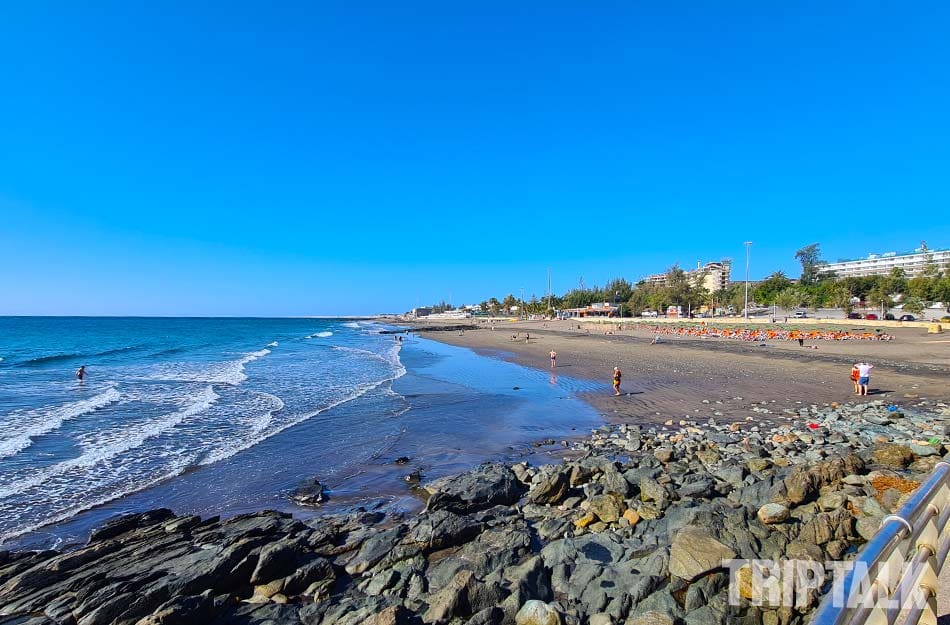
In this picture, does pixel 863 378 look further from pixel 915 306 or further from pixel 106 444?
pixel 915 306

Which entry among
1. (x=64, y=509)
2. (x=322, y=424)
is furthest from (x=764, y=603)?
(x=322, y=424)

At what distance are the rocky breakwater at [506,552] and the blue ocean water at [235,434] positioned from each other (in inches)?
70.7

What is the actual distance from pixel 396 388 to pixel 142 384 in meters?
14.0

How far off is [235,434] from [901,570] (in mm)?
15669

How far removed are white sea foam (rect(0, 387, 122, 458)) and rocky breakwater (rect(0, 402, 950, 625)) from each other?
815 centimetres

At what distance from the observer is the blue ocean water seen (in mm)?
9508

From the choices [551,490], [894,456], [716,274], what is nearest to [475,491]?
[551,490]

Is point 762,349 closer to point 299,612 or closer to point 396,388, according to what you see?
point 396,388

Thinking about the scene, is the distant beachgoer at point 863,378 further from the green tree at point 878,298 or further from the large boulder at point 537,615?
the green tree at point 878,298

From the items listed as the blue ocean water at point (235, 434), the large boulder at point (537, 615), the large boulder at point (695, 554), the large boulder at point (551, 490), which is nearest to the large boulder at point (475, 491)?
the large boulder at point (551, 490)

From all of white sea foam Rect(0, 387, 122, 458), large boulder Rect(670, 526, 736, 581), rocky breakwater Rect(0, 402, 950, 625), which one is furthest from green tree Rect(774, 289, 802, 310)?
white sea foam Rect(0, 387, 122, 458)

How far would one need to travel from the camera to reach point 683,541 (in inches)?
217

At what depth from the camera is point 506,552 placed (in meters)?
6.36

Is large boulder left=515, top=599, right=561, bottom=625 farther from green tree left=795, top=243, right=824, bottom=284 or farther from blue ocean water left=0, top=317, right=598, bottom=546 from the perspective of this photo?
green tree left=795, top=243, right=824, bottom=284
